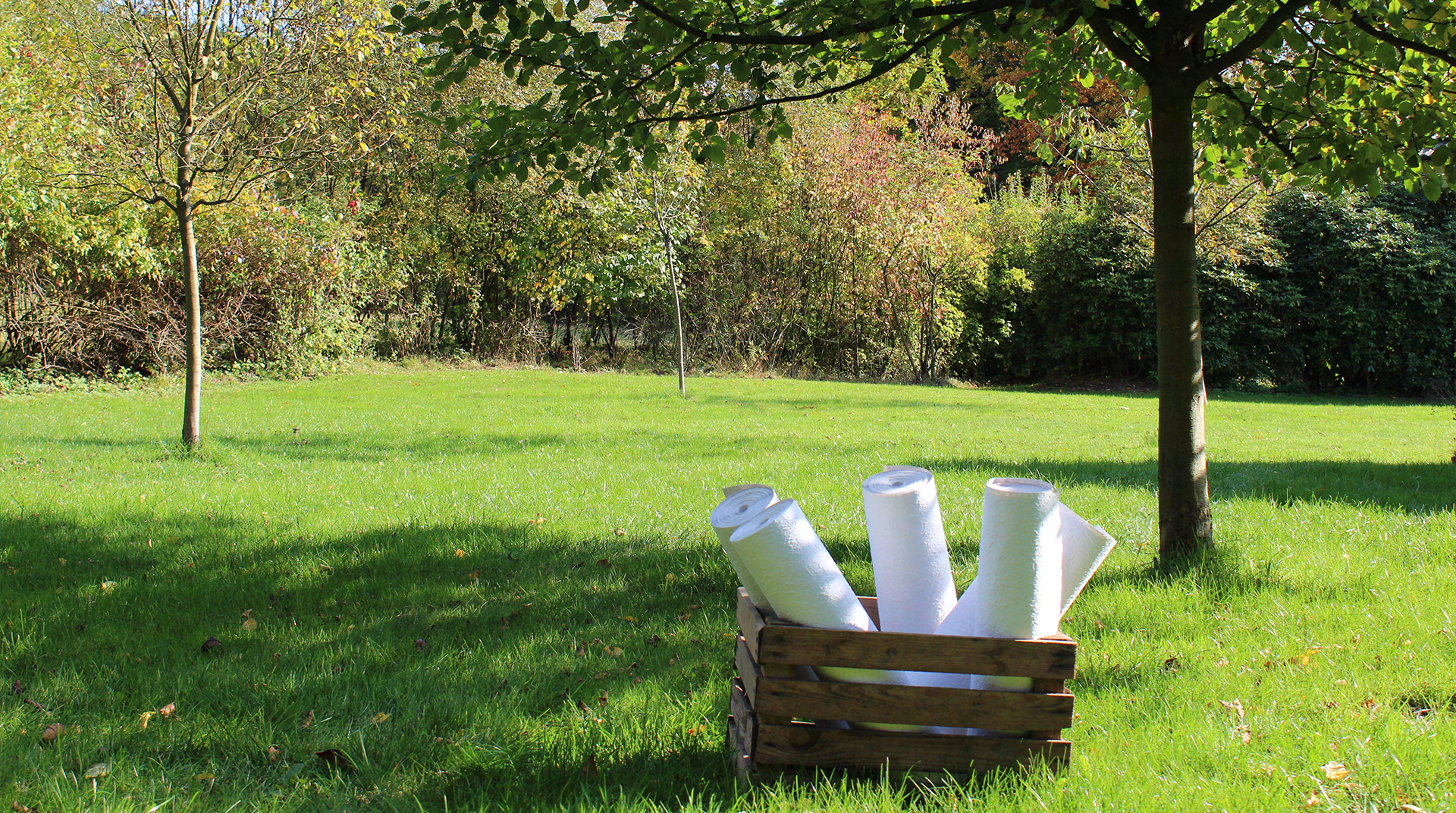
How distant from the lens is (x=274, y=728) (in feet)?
8.74

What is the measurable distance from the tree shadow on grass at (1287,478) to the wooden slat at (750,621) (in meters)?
4.89

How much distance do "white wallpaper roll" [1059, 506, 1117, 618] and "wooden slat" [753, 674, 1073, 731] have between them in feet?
1.23

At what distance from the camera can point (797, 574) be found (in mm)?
2131

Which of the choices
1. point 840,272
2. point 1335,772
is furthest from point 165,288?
point 1335,772

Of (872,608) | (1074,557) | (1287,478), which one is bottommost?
(1287,478)

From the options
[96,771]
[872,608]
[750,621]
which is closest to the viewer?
[750,621]

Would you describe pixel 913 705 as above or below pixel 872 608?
below

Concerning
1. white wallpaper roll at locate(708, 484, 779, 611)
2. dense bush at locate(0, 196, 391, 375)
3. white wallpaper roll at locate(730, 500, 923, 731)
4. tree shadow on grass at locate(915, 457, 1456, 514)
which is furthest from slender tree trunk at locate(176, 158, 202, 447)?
white wallpaper roll at locate(730, 500, 923, 731)

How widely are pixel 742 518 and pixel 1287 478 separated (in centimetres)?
668

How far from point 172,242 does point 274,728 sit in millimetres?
15502

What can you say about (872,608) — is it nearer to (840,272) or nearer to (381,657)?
(381,657)

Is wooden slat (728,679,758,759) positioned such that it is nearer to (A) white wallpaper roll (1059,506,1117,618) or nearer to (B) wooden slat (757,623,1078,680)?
(B) wooden slat (757,623,1078,680)

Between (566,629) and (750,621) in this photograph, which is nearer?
(750,621)

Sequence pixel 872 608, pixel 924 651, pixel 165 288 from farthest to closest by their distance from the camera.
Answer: pixel 165 288 → pixel 872 608 → pixel 924 651
